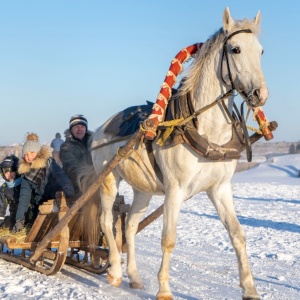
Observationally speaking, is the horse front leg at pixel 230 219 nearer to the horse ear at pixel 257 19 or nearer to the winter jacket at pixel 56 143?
the horse ear at pixel 257 19

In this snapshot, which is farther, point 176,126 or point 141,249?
point 141,249

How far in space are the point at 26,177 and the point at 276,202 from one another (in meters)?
11.5

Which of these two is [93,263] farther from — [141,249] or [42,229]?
[141,249]

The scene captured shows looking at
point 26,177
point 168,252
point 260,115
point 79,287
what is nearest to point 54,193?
point 26,177

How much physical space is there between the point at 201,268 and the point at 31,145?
271 cm

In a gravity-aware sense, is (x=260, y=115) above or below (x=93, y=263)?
above

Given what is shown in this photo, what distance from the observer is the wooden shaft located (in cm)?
589

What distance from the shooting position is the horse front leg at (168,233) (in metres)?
5.64

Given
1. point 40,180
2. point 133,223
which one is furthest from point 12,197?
point 133,223

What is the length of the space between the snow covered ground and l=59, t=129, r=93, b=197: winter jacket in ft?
4.15

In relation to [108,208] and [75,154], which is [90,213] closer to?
[108,208]

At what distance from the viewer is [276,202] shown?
17812 mm

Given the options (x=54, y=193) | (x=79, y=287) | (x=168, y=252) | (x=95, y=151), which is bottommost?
(x=79, y=287)

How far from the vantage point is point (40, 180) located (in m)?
7.76
